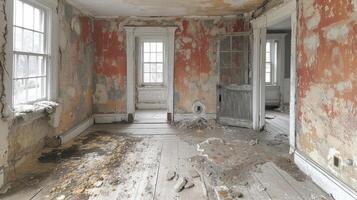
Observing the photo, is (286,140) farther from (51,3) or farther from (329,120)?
(51,3)

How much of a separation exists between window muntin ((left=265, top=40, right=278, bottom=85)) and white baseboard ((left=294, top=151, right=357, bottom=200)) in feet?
Result: 20.4

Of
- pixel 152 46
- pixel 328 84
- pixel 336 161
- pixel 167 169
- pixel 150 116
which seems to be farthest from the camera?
pixel 152 46

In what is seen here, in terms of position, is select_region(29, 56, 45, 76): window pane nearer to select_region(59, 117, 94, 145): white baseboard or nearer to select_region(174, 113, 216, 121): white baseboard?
select_region(59, 117, 94, 145): white baseboard

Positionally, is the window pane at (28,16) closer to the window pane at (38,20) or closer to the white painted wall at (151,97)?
the window pane at (38,20)

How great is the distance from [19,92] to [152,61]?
594cm

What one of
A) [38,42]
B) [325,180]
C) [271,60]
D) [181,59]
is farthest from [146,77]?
[325,180]

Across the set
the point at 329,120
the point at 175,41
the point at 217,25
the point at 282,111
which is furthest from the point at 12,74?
the point at 282,111

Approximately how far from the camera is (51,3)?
4.41 meters

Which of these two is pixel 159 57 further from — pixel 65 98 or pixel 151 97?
pixel 65 98

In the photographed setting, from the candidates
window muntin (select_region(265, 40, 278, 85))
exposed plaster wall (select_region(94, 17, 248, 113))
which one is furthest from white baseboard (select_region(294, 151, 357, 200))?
window muntin (select_region(265, 40, 278, 85))

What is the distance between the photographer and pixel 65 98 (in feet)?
16.9

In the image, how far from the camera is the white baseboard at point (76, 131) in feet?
16.3

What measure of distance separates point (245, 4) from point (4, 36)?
415cm

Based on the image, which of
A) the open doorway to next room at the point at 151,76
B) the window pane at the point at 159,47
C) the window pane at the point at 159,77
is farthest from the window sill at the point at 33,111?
the window pane at the point at 159,47
